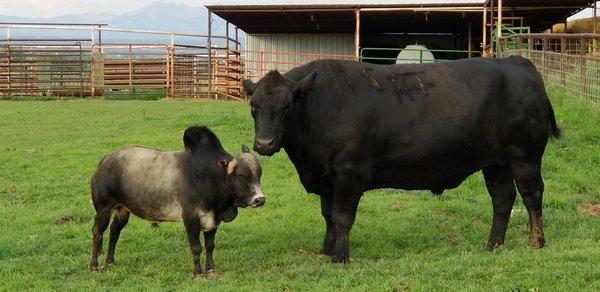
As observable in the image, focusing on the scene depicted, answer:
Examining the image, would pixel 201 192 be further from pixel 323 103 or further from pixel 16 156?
pixel 16 156

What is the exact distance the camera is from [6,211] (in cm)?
966

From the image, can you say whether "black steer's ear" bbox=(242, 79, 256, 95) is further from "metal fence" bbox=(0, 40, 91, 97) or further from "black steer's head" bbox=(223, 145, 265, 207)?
"metal fence" bbox=(0, 40, 91, 97)

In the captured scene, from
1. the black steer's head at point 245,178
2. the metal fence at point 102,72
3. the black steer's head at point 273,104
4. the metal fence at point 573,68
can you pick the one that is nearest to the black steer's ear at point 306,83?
the black steer's head at point 273,104

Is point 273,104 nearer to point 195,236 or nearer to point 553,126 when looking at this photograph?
point 195,236

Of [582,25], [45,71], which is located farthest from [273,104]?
[582,25]

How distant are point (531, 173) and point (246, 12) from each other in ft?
69.5

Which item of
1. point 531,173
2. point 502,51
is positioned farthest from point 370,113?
point 502,51

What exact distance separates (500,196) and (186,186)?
3.12 m

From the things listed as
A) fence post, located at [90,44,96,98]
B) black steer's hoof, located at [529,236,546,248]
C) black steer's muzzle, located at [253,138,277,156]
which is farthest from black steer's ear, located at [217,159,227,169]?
fence post, located at [90,44,96,98]

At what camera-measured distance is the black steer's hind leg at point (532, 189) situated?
7617 mm

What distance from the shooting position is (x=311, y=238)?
325 inches

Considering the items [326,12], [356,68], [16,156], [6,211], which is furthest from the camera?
[326,12]

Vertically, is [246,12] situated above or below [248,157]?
above

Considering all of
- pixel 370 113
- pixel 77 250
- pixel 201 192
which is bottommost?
pixel 77 250
